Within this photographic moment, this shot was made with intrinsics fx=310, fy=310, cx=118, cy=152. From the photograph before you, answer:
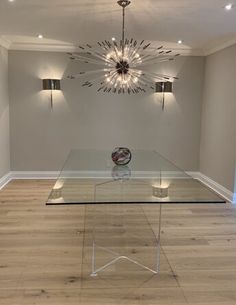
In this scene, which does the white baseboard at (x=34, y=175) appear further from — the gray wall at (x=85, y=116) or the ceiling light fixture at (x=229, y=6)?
the ceiling light fixture at (x=229, y=6)

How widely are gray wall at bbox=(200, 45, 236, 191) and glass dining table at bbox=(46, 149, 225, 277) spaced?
146 centimetres

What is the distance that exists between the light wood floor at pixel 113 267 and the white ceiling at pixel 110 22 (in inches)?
95.7

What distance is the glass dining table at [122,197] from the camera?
2.32 metres

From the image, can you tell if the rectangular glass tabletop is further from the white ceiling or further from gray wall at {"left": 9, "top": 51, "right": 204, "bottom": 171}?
gray wall at {"left": 9, "top": 51, "right": 204, "bottom": 171}

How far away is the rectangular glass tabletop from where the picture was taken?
7.49 ft

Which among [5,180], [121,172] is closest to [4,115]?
[5,180]

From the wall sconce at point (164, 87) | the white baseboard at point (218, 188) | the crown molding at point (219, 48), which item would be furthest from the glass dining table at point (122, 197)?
the crown molding at point (219, 48)

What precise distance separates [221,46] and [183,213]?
2807mm

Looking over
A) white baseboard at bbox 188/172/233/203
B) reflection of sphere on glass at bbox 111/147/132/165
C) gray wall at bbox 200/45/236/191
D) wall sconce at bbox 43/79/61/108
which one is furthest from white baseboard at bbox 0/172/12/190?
gray wall at bbox 200/45/236/191

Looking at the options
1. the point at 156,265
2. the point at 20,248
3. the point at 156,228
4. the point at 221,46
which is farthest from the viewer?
the point at 221,46

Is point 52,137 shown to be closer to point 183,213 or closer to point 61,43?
point 61,43

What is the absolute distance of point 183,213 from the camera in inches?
166

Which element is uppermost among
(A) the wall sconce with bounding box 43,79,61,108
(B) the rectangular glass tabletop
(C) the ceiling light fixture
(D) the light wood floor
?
(C) the ceiling light fixture

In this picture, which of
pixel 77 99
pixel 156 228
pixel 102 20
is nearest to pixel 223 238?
→ pixel 156 228
